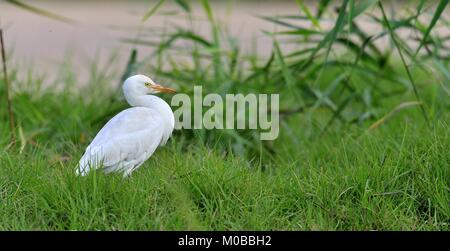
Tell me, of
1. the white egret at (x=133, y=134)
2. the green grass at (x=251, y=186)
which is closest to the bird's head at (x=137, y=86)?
A: the white egret at (x=133, y=134)

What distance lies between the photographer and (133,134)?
3.08 m

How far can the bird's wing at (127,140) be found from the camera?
3049 mm

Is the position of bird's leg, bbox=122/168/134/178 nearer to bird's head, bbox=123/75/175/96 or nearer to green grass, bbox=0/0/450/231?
green grass, bbox=0/0/450/231

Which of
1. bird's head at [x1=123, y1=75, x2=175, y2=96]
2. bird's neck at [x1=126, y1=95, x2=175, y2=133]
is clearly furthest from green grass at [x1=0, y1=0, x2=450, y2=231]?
bird's head at [x1=123, y1=75, x2=175, y2=96]

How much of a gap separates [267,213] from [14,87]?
7.30ft

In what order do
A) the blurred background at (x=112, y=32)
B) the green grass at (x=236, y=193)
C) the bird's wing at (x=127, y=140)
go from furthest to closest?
the blurred background at (x=112, y=32), the bird's wing at (x=127, y=140), the green grass at (x=236, y=193)

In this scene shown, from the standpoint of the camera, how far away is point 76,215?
2822 mm

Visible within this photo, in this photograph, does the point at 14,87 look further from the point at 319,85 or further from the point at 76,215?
the point at 76,215

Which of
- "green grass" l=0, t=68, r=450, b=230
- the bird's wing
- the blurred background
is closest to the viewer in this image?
"green grass" l=0, t=68, r=450, b=230

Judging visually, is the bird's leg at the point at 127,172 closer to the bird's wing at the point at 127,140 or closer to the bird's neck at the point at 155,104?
the bird's wing at the point at 127,140

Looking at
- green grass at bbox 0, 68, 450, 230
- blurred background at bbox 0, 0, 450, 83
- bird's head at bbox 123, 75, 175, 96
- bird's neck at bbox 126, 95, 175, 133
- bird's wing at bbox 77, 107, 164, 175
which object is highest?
blurred background at bbox 0, 0, 450, 83

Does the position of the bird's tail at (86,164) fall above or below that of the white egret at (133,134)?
below

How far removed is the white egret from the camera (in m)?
3.05
